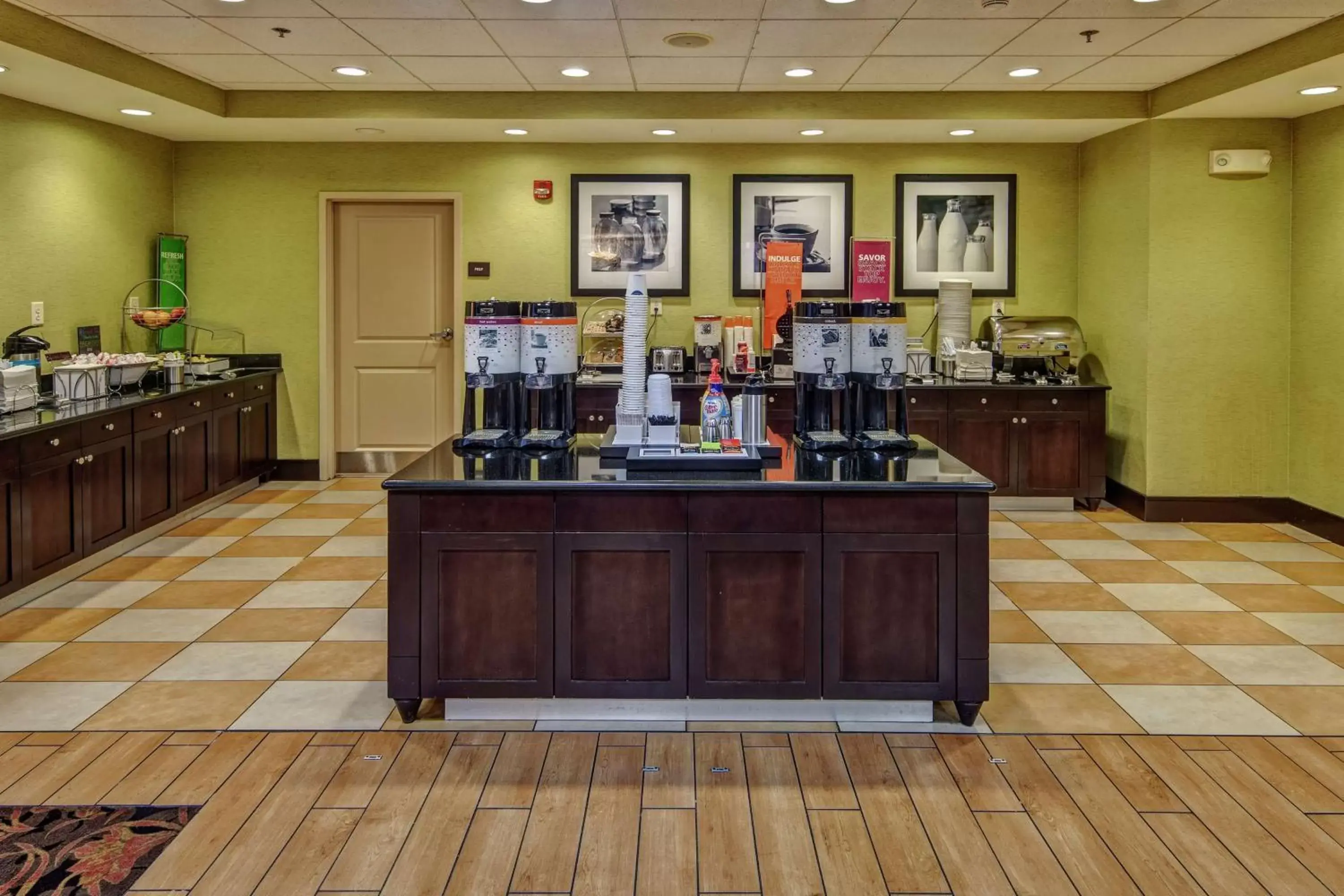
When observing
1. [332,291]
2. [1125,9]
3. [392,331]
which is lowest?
[392,331]

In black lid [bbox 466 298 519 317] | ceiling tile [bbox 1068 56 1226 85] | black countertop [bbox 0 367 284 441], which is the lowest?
black countertop [bbox 0 367 284 441]

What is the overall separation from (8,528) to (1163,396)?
618 centimetres

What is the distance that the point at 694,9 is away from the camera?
15.4ft

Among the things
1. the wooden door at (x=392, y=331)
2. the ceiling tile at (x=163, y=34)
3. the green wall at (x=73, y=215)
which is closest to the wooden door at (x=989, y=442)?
the wooden door at (x=392, y=331)

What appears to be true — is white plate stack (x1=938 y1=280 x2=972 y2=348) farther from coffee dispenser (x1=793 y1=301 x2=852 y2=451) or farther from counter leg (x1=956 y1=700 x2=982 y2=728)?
counter leg (x1=956 y1=700 x2=982 y2=728)

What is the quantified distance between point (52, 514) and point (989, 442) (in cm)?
529

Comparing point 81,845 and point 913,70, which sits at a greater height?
point 913,70

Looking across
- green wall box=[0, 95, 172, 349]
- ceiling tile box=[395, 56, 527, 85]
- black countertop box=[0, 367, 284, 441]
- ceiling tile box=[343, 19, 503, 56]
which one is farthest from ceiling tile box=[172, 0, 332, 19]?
black countertop box=[0, 367, 284, 441]

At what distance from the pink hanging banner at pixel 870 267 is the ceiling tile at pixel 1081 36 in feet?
6.92

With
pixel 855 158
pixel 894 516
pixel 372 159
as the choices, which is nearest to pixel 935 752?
pixel 894 516

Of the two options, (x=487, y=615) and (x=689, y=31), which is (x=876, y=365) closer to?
(x=487, y=615)

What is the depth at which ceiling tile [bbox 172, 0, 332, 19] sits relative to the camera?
4.62 meters

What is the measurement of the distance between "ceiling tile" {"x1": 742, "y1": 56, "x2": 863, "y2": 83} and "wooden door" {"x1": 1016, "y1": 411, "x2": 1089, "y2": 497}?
8.18ft

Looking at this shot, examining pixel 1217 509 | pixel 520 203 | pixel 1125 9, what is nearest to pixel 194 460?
pixel 520 203
